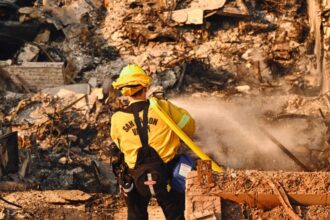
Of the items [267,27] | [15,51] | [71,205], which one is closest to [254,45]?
[267,27]

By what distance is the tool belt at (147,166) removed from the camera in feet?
15.4

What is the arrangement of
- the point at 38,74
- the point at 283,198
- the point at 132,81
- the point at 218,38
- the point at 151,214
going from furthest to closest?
the point at 218,38
the point at 38,74
the point at 151,214
the point at 132,81
the point at 283,198

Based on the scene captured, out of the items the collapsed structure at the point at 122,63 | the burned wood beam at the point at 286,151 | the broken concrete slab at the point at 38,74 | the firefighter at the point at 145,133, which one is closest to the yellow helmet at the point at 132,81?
the firefighter at the point at 145,133

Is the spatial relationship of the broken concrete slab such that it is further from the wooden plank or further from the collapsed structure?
the wooden plank

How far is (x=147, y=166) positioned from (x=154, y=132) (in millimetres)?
340

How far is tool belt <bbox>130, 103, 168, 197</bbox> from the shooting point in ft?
15.4

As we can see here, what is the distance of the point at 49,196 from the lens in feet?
20.5

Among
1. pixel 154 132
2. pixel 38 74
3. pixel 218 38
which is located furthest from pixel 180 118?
pixel 218 38

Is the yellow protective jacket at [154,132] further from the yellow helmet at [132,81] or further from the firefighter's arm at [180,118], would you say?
the yellow helmet at [132,81]

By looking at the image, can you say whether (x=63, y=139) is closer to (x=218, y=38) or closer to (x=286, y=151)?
(x=286, y=151)

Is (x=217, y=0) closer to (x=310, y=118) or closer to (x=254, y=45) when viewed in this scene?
(x=254, y=45)

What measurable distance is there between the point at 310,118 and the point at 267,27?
314 centimetres

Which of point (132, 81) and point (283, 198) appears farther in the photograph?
point (132, 81)

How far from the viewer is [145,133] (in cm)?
470
